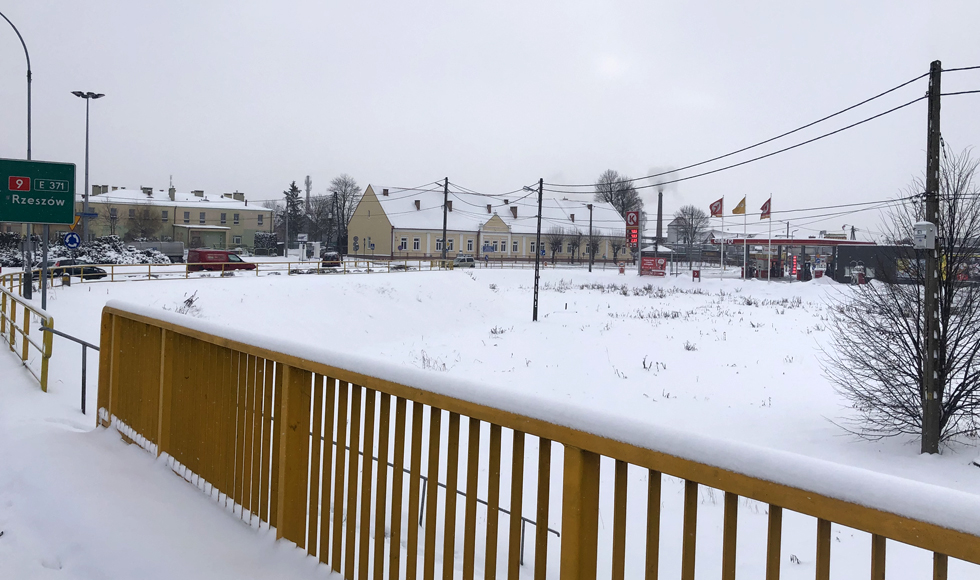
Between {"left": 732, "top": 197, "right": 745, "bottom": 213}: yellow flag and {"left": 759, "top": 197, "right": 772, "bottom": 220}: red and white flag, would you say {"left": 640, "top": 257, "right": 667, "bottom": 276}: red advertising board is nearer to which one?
{"left": 732, "top": 197, "right": 745, "bottom": 213}: yellow flag

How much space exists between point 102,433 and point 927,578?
25.3ft

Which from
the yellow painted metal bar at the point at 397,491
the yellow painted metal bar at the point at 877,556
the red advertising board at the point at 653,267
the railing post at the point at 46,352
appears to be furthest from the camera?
the red advertising board at the point at 653,267

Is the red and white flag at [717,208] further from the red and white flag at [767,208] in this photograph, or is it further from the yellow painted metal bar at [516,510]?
the yellow painted metal bar at [516,510]

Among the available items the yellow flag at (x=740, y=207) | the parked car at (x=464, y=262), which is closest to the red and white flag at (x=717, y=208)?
the yellow flag at (x=740, y=207)

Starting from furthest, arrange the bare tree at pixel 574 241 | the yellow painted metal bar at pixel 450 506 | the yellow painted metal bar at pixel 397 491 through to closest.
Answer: the bare tree at pixel 574 241 → the yellow painted metal bar at pixel 397 491 → the yellow painted metal bar at pixel 450 506

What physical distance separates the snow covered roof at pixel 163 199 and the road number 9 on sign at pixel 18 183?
84572 mm

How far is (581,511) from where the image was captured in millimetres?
2391

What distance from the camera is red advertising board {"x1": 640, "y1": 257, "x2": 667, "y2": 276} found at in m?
57.3

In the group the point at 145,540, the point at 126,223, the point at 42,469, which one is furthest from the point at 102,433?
the point at 126,223

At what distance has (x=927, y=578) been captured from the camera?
5.80m

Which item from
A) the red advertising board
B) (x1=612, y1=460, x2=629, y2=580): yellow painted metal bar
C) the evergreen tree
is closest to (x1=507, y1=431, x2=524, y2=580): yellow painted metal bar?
(x1=612, y1=460, x2=629, y2=580): yellow painted metal bar

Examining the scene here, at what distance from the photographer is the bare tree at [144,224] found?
79.9m

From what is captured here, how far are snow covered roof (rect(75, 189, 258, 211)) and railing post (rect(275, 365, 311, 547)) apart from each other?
3827 inches

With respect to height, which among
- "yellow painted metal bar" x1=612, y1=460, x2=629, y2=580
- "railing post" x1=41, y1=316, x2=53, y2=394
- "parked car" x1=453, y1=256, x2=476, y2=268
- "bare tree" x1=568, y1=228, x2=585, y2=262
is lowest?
"railing post" x1=41, y1=316, x2=53, y2=394
